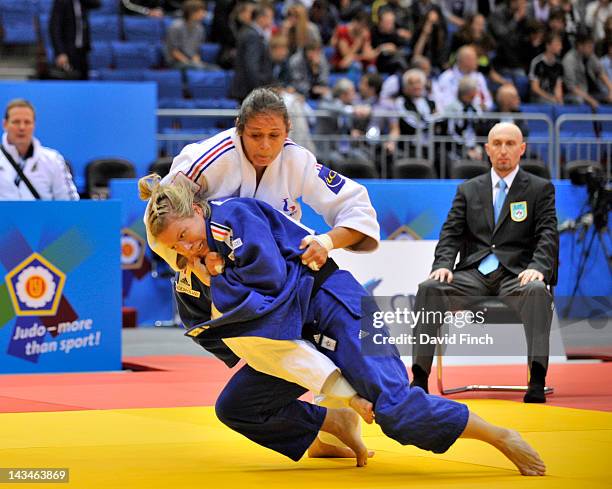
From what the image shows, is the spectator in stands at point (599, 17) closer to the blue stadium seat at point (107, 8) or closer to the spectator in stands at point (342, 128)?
the spectator in stands at point (342, 128)

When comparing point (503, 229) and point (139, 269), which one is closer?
point (503, 229)

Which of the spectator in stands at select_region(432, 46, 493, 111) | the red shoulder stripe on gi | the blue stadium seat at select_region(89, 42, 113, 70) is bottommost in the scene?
the red shoulder stripe on gi

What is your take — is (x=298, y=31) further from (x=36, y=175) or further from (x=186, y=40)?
(x=36, y=175)

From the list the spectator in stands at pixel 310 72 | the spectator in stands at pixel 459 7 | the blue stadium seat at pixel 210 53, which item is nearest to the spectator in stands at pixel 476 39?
the spectator in stands at pixel 459 7

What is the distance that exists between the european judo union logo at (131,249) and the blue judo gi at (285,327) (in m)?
6.00

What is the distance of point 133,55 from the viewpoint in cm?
1288

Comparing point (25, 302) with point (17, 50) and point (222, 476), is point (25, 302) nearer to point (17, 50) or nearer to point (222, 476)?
point (222, 476)

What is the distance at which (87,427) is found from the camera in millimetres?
4859

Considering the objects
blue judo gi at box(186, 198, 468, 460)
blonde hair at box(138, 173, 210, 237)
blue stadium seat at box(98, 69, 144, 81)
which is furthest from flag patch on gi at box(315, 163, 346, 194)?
blue stadium seat at box(98, 69, 144, 81)

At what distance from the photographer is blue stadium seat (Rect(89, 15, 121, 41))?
13.4 metres

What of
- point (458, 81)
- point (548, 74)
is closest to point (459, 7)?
point (548, 74)

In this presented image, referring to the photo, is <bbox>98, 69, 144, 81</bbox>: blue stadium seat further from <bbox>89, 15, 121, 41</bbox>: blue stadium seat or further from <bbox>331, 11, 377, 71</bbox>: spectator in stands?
<bbox>331, 11, 377, 71</bbox>: spectator in stands

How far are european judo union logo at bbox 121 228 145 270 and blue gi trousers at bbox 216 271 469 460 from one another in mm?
6012

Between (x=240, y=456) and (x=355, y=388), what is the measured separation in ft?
2.40
